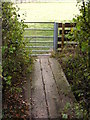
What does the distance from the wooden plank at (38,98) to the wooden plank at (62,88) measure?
0.21 meters

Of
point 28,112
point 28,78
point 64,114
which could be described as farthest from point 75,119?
point 28,78

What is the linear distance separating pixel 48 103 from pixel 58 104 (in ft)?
0.39

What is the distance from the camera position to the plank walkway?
2.26 metres

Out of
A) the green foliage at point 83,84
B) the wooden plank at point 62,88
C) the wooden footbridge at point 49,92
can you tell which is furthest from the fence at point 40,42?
the green foliage at point 83,84

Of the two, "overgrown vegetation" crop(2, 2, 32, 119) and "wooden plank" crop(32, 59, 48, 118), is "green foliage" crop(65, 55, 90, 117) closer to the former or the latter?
"wooden plank" crop(32, 59, 48, 118)

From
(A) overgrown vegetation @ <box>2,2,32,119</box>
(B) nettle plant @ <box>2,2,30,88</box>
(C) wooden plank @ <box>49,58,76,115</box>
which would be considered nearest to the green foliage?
(C) wooden plank @ <box>49,58,76,115</box>

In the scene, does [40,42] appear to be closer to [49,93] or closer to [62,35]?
[62,35]

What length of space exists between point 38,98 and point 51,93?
0.21 meters

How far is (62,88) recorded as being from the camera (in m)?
2.84

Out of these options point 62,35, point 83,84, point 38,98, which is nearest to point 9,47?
point 38,98

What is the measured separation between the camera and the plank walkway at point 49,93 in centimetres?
226

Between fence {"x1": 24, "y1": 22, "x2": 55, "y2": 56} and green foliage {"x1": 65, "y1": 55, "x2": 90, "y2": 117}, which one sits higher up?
fence {"x1": 24, "y1": 22, "x2": 55, "y2": 56}

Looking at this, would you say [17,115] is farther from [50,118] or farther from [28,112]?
[50,118]

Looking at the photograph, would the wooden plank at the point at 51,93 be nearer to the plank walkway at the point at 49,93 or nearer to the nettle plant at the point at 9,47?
the plank walkway at the point at 49,93
